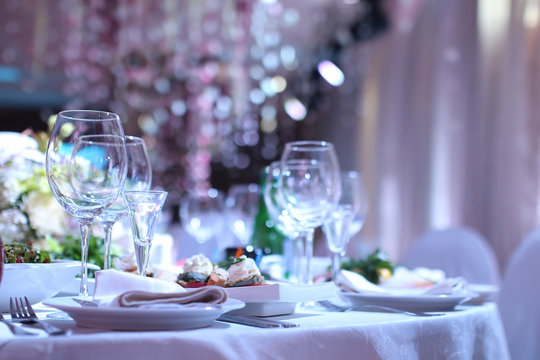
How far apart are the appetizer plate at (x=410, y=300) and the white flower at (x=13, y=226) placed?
0.72m

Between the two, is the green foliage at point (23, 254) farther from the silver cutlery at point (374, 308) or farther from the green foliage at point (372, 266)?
the green foliage at point (372, 266)

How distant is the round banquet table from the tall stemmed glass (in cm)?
17

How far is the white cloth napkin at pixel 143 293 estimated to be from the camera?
2.59 feet

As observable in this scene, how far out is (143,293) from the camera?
802 mm

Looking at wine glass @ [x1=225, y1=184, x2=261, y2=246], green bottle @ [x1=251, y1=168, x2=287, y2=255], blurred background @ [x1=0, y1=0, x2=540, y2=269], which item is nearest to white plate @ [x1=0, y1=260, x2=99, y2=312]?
wine glass @ [x1=225, y1=184, x2=261, y2=246]

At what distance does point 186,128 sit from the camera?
6.82 m

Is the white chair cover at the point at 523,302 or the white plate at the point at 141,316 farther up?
the white plate at the point at 141,316

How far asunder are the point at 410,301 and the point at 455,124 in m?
3.60

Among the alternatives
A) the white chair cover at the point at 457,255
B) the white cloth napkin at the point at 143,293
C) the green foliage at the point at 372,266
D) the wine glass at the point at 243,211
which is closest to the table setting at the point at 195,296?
the white cloth napkin at the point at 143,293

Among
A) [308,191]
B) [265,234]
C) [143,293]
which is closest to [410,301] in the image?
[308,191]

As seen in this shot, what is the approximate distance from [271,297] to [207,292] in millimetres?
124

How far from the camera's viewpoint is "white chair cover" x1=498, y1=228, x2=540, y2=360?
1.85 metres

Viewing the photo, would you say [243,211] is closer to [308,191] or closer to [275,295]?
[308,191]

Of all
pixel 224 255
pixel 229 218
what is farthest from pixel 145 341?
pixel 229 218
